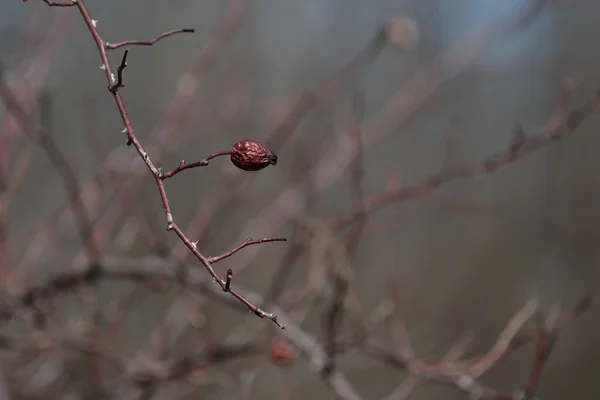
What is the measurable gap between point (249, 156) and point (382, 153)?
87.4 inches

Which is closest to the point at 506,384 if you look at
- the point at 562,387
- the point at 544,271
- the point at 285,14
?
the point at 562,387

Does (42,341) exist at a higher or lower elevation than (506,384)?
higher

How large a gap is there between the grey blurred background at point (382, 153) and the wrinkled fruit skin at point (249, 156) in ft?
1.84

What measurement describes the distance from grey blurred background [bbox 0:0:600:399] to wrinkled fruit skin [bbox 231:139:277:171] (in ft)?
1.84

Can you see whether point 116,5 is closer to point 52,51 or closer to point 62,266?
point 52,51

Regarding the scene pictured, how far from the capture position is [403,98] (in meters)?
1.36

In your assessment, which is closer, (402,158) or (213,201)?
(213,201)

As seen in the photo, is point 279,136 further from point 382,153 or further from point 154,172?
point 382,153

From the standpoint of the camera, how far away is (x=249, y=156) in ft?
1.42

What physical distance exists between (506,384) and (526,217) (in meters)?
0.96

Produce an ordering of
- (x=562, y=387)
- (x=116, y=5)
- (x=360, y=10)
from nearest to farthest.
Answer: (x=116, y=5)
(x=360, y=10)
(x=562, y=387)

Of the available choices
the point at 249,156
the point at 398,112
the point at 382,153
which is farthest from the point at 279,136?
the point at 382,153

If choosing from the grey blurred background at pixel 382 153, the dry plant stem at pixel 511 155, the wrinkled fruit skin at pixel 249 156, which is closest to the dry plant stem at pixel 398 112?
the grey blurred background at pixel 382 153

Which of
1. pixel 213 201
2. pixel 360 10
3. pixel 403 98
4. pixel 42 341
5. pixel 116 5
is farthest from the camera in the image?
pixel 360 10
